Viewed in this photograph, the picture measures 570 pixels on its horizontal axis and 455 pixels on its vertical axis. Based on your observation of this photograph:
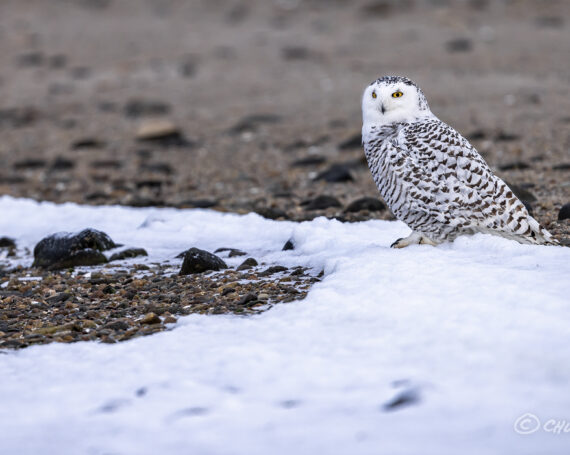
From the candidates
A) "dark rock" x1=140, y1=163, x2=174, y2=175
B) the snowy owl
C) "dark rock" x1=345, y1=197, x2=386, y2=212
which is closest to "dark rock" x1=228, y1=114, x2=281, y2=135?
"dark rock" x1=140, y1=163, x2=174, y2=175

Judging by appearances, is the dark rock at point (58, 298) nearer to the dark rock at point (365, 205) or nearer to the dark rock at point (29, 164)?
the dark rock at point (365, 205)

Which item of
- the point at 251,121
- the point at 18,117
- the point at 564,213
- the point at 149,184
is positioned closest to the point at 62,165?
the point at 149,184

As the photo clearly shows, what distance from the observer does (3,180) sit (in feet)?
35.9

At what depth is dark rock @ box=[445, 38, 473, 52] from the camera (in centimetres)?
1828

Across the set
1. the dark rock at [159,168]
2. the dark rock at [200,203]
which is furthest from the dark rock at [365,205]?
the dark rock at [159,168]

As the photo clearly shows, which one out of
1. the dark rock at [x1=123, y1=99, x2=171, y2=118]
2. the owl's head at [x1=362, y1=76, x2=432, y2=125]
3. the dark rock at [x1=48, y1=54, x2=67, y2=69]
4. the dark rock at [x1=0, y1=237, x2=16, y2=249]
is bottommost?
the dark rock at [x1=0, y1=237, x2=16, y2=249]

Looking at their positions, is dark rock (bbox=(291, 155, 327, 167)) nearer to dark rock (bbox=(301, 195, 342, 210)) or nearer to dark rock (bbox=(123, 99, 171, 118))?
dark rock (bbox=(301, 195, 342, 210))

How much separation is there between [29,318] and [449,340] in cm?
287

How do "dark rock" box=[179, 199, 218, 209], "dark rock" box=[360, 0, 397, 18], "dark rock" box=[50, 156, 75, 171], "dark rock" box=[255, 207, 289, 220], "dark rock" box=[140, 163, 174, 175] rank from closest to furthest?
1. "dark rock" box=[255, 207, 289, 220]
2. "dark rock" box=[179, 199, 218, 209]
3. "dark rock" box=[140, 163, 174, 175]
4. "dark rock" box=[50, 156, 75, 171]
5. "dark rock" box=[360, 0, 397, 18]

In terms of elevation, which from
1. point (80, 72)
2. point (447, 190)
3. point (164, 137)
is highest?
point (80, 72)

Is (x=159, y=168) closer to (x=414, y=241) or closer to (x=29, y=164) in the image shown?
(x=29, y=164)

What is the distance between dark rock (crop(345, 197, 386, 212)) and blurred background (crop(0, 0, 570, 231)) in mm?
73

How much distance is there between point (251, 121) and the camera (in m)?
13.4

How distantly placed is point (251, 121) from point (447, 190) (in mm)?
8540
